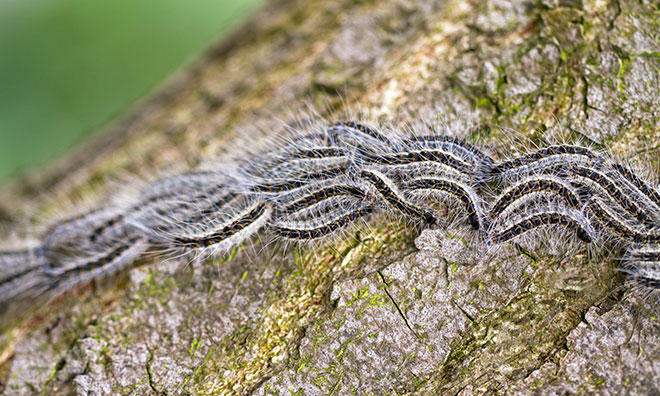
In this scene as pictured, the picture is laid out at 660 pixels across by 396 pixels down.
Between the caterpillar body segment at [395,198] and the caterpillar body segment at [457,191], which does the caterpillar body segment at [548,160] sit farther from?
the caterpillar body segment at [395,198]

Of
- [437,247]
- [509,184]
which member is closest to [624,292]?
[509,184]

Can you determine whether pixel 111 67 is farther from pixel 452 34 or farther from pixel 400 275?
pixel 400 275

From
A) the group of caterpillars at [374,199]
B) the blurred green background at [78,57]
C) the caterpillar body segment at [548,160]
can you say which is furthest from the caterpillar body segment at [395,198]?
the blurred green background at [78,57]

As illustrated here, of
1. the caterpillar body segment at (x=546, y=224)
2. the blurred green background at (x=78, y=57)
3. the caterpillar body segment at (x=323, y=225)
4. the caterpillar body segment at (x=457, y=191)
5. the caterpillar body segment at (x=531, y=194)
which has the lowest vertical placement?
the caterpillar body segment at (x=546, y=224)

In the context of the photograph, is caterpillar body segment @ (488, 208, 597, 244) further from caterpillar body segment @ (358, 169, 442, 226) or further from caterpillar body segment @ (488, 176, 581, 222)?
caterpillar body segment @ (358, 169, 442, 226)

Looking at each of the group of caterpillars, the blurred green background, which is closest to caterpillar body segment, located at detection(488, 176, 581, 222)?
the group of caterpillars

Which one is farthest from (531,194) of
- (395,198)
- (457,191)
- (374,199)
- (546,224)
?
(374,199)
